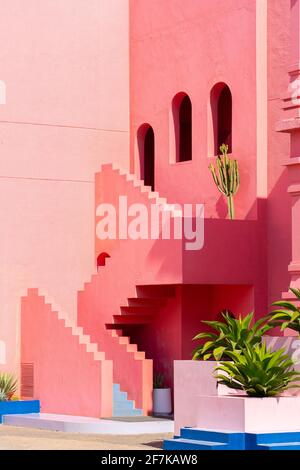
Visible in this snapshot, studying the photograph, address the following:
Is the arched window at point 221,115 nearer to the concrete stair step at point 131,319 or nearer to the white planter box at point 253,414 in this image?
the concrete stair step at point 131,319

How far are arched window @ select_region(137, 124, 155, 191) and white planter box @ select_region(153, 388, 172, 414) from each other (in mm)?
5170

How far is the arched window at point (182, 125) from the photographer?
27312mm

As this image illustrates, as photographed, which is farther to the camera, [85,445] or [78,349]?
[78,349]

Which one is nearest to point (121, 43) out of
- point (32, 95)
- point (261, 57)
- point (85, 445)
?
point (32, 95)

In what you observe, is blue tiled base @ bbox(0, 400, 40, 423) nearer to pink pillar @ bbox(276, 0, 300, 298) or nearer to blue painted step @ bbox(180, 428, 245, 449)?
pink pillar @ bbox(276, 0, 300, 298)

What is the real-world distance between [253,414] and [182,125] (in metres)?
12.0

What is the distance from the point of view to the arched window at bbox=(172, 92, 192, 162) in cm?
2731

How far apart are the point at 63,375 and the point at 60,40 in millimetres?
7446

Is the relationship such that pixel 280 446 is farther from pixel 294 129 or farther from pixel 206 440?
pixel 294 129

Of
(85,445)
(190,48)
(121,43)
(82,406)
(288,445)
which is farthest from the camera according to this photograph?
(121,43)

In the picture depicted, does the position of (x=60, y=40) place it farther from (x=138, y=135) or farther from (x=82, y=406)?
(x=82, y=406)

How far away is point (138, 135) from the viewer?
28281mm

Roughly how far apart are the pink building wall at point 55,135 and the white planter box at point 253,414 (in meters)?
9.63

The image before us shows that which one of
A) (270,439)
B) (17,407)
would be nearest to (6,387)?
(17,407)
